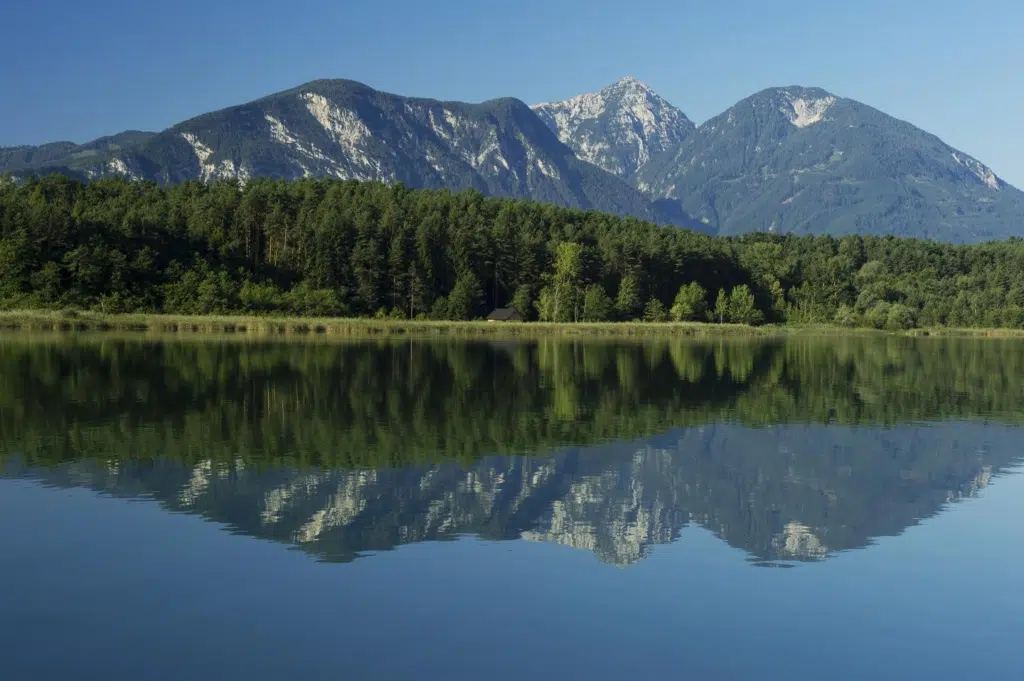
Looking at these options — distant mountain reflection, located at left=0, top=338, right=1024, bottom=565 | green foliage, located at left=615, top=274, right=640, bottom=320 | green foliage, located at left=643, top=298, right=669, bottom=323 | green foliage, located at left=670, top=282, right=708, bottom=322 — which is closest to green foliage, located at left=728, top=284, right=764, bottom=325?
green foliage, located at left=670, top=282, right=708, bottom=322

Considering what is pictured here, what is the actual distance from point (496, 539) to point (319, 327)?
8553 cm

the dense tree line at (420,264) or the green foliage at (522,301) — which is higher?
the dense tree line at (420,264)

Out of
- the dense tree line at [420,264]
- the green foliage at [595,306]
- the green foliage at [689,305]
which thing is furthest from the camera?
the green foliage at [689,305]

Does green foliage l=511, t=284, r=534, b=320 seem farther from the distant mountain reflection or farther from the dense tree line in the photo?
the distant mountain reflection

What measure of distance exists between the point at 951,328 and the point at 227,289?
106513 millimetres

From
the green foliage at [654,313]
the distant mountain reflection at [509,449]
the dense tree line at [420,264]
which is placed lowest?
the green foliage at [654,313]

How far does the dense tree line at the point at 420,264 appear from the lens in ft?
344

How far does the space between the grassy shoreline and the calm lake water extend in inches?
2214

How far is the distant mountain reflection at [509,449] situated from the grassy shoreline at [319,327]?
39734 mm

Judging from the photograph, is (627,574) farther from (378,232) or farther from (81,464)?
(378,232)

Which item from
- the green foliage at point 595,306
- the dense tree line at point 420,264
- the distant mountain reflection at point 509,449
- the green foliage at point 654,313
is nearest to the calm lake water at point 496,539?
the distant mountain reflection at point 509,449

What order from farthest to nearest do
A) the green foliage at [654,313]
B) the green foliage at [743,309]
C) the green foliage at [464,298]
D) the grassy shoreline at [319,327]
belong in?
1. the green foliage at [743,309]
2. the green foliage at [654,313]
3. the green foliage at [464,298]
4. the grassy shoreline at [319,327]

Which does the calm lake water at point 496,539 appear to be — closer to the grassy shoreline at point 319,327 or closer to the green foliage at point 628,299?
the grassy shoreline at point 319,327

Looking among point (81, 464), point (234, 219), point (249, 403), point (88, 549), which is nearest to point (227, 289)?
point (234, 219)
